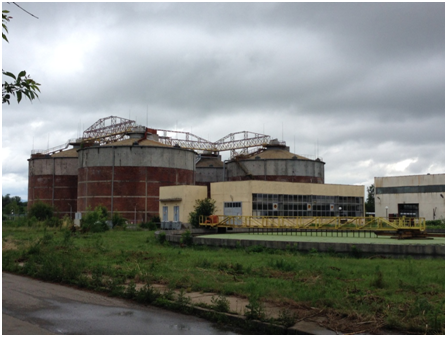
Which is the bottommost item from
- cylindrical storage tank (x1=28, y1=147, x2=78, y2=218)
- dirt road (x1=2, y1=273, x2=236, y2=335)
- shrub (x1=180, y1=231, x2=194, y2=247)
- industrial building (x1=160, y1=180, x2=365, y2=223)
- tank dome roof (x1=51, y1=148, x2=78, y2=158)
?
dirt road (x1=2, y1=273, x2=236, y2=335)

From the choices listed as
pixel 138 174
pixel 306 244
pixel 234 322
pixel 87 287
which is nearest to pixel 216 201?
pixel 138 174

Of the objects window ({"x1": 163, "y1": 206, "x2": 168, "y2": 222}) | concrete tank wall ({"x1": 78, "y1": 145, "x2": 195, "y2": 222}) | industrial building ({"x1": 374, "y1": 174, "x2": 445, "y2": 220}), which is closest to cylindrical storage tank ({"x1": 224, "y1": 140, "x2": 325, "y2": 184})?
industrial building ({"x1": 374, "y1": 174, "x2": 445, "y2": 220})

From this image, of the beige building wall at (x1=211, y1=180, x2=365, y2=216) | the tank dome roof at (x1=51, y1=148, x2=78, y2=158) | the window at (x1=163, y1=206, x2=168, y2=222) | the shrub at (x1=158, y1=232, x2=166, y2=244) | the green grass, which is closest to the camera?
the green grass

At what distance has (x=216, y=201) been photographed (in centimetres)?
5022

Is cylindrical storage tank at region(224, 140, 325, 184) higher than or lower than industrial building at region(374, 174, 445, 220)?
higher

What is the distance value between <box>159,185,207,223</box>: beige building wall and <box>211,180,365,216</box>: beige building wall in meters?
2.23

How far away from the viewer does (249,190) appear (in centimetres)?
4822

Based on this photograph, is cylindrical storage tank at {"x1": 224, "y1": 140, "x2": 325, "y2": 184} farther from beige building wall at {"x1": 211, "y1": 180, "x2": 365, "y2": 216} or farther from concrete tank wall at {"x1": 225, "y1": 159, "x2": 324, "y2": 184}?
beige building wall at {"x1": 211, "y1": 180, "x2": 365, "y2": 216}

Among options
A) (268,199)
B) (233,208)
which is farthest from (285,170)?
(233,208)

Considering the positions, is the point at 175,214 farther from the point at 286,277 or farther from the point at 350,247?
the point at 286,277

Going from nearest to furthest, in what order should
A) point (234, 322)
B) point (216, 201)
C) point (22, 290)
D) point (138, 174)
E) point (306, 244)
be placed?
point (234, 322)
point (22, 290)
point (306, 244)
point (216, 201)
point (138, 174)

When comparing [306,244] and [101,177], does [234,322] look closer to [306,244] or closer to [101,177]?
[306,244]

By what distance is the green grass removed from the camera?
10.2 meters

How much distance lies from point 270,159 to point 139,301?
67905 mm
